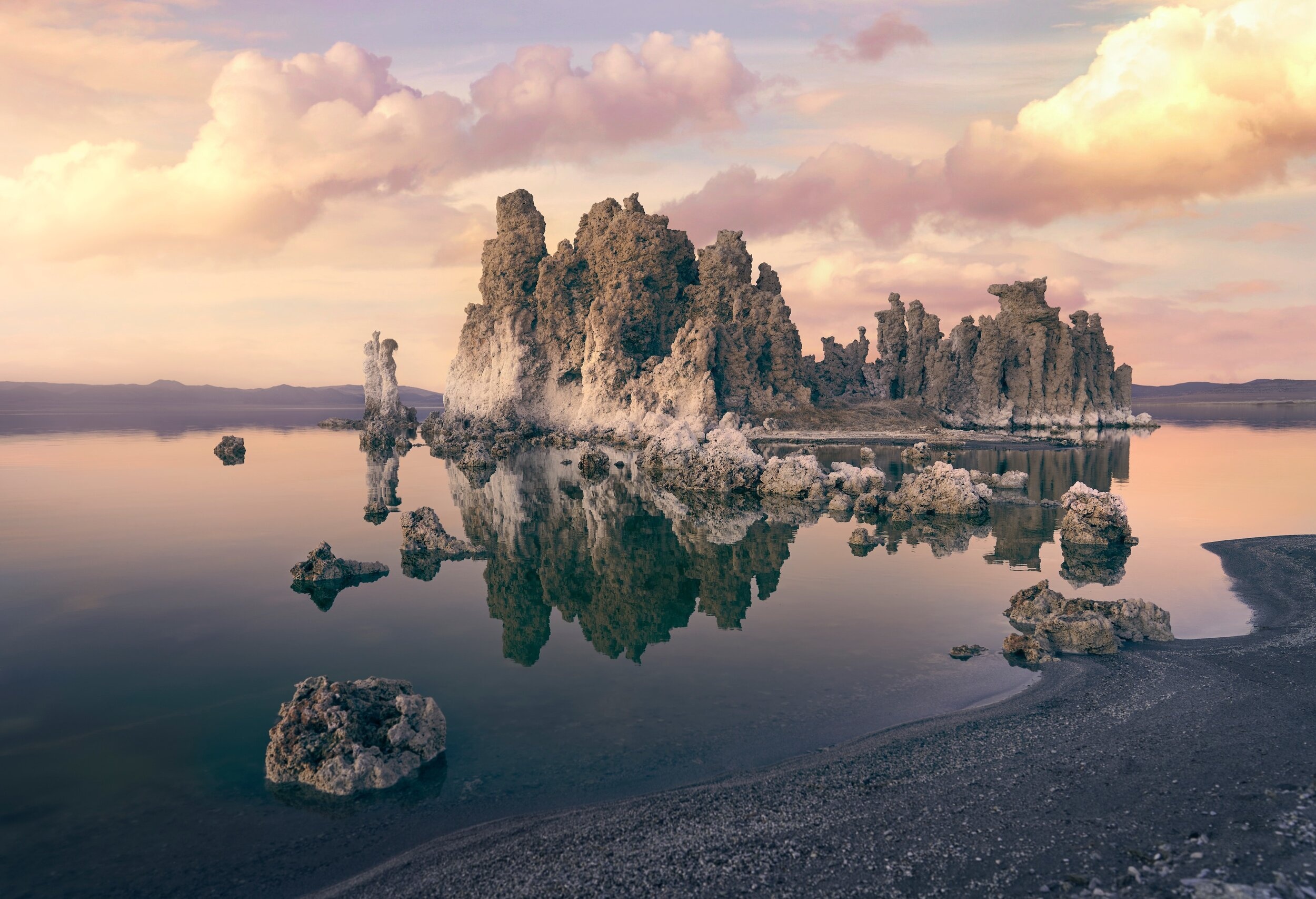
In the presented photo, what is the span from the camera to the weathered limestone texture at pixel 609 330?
100688 millimetres

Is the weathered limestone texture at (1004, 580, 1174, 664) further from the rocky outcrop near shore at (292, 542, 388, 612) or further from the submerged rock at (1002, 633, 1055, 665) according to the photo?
the rocky outcrop near shore at (292, 542, 388, 612)

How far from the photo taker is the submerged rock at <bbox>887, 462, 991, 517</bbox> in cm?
4169

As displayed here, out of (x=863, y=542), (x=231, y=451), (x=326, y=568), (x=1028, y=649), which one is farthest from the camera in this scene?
(x=231, y=451)

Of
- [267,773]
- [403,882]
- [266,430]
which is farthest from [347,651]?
[266,430]

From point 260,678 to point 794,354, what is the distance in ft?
336

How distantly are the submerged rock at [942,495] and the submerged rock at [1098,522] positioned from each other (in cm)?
647

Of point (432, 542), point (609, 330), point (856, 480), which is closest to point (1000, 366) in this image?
point (609, 330)

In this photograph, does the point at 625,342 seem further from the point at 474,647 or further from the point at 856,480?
the point at 474,647

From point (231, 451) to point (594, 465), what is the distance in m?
39.0

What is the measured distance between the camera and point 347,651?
65.4 ft

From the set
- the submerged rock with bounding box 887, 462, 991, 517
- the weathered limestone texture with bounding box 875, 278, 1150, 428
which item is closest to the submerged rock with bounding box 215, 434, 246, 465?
the submerged rock with bounding box 887, 462, 991, 517

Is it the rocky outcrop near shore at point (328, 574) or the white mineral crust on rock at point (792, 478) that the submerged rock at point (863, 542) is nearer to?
the white mineral crust on rock at point (792, 478)

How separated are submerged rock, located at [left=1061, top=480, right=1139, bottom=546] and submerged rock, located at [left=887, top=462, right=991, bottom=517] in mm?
6466

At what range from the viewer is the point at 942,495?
42406 mm
